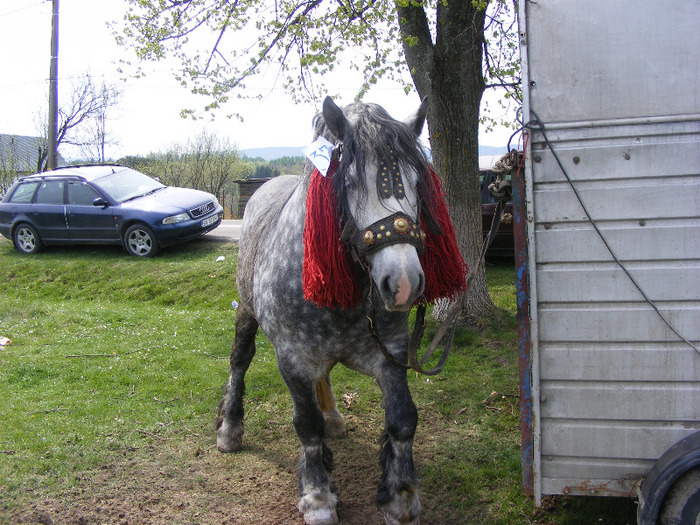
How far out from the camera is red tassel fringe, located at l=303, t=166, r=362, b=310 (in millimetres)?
3031

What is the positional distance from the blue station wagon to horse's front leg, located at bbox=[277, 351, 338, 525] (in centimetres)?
912

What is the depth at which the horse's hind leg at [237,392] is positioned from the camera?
4.81 metres

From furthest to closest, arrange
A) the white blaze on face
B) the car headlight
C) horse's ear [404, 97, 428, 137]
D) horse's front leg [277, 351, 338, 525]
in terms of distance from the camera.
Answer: the car headlight
horse's front leg [277, 351, 338, 525]
horse's ear [404, 97, 428, 137]
the white blaze on face

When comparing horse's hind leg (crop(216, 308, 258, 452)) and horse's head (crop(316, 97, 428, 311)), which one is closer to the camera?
horse's head (crop(316, 97, 428, 311))

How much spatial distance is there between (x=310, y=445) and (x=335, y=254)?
133 cm

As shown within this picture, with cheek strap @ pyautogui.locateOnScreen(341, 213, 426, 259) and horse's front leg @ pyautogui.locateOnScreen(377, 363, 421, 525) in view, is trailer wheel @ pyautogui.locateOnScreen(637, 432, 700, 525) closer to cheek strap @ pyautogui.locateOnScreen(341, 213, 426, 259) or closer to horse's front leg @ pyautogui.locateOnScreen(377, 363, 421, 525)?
horse's front leg @ pyautogui.locateOnScreen(377, 363, 421, 525)

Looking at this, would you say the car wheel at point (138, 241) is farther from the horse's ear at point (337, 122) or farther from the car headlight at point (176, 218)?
the horse's ear at point (337, 122)

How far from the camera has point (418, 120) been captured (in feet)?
11.0

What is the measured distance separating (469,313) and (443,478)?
3023 mm

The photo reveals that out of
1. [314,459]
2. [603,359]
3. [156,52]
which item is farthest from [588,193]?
[156,52]

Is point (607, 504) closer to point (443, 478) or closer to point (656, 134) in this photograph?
point (443, 478)

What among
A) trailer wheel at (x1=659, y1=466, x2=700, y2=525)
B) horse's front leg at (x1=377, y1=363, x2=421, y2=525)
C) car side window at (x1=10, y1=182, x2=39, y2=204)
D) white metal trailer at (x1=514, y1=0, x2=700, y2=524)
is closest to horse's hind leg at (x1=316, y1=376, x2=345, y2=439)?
horse's front leg at (x1=377, y1=363, x2=421, y2=525)

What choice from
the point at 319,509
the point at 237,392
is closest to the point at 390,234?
the point at 319,509

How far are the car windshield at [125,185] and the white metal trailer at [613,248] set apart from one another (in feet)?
37.0
